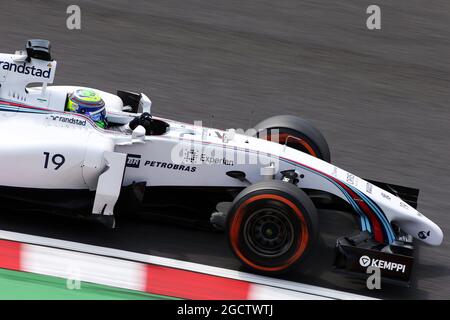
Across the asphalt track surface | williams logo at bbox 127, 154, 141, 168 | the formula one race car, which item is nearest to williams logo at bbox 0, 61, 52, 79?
the formula one race car

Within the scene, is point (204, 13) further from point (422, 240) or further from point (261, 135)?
point (422, 240)

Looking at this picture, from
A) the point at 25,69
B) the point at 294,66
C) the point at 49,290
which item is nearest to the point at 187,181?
the point at 25,69

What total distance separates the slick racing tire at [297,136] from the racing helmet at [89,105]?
60.8 inches

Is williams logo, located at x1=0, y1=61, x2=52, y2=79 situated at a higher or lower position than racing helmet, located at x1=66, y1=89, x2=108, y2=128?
higher

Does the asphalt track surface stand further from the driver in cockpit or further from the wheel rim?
the driver in cockpit

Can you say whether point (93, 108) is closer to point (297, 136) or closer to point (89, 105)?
point (89, 105)

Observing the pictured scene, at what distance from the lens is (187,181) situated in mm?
6797

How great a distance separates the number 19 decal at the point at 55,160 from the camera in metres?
6.49

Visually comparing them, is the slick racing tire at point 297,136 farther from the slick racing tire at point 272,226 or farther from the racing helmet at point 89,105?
the racing helmet at point 89,105

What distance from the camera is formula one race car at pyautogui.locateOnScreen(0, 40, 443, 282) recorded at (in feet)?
20.6

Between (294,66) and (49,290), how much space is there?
6.07 metres

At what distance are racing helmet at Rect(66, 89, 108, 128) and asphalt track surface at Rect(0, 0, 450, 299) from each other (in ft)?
7.40

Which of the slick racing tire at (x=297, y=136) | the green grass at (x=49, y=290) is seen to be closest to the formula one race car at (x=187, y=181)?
the slick racing tire at (x=297, y=136)

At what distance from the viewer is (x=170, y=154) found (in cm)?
675
